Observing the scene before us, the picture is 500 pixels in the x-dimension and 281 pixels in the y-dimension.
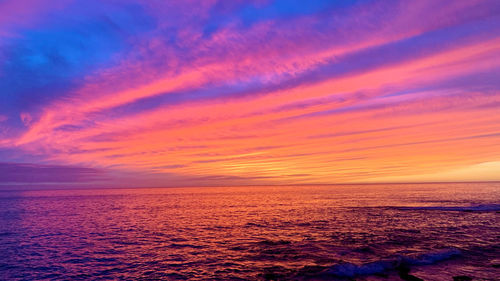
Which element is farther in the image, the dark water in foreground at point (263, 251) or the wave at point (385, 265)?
the dark water in foreground at point (263, 251)

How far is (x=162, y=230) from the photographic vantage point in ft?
152

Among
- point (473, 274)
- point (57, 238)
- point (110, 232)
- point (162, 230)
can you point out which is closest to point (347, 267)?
point (473, 274)

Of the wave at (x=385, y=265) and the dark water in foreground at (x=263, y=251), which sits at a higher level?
the wave at (x=385, y=265)

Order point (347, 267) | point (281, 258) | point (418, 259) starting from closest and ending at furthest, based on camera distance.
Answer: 1. point (347, 267)
2. point (418, 259)
3. point (281, 258)

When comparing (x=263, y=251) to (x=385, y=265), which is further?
(x=263, y=251)

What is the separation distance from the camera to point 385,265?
23562 millimetres

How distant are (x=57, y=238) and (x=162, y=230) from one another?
15.2 m

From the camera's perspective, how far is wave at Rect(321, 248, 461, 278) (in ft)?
72.7

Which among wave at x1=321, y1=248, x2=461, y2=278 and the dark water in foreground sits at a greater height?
wave at x1=321, y1=248, x2=461, y2=278

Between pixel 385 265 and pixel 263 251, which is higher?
pixel 385 265

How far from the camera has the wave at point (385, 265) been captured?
22.2m

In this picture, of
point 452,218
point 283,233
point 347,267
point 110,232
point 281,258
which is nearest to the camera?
point 347,267

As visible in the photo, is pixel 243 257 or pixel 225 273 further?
pixel 243 257

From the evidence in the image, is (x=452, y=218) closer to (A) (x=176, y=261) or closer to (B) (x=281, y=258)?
(B) (x=281, y=258)
